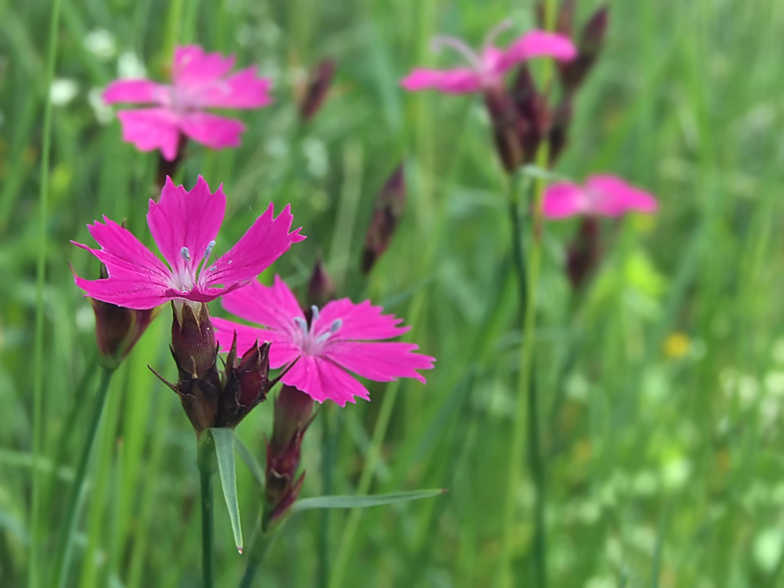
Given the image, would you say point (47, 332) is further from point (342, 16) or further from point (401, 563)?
point (342, 16)

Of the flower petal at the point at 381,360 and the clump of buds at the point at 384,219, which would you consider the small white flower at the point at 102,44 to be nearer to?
the clump of buds at the point at 384,219

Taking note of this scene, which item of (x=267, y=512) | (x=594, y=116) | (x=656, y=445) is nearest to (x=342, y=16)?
(x=594, y=116)

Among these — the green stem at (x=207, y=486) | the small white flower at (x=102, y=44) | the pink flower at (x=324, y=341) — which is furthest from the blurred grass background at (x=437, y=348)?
the green stem at (x=207, y=486)

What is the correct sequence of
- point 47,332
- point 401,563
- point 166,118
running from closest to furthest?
point 166,118, point 401,563, point 47,332

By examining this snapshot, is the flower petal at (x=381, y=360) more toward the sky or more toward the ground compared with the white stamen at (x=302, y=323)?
→ more toward the ground

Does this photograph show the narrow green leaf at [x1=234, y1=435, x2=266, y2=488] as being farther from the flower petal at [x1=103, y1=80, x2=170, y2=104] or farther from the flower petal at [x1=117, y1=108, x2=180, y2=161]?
the flower petal at [x1=103, y1=80, x2=170, y2=104]
